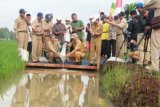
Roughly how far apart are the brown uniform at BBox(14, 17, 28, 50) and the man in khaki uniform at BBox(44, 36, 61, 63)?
67cm

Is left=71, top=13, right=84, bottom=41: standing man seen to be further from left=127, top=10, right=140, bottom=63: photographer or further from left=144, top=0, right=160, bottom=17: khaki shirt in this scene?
left=144, top=0, right=160, bottom=17: khaki shirt

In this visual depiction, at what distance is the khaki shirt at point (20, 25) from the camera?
11.4m

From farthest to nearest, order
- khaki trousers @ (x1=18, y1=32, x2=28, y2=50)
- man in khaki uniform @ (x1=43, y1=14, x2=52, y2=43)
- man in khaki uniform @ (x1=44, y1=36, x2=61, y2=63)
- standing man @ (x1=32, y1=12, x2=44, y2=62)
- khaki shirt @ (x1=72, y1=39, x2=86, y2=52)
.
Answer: man in khaki uniform @ (x1=43, y1=14, x2=52, y2=43) < standing man @ (x1=32, y1=12, x2=44, y2=62) < khaki trousers @ (x1=18, y1=32, x2=28, y2=50) < man in khaki uniform @ (x1=44, y1=36, x2=61, y2=63) < khaki shirt @ (x1=72, y1=39, x2=86, y2=52)

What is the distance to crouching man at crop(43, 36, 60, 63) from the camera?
37.1 ft

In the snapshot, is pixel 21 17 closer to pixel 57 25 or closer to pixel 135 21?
pixel 57 25

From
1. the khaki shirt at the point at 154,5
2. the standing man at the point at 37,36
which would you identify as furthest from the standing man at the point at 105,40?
the khaki shirt at the point at 154,5

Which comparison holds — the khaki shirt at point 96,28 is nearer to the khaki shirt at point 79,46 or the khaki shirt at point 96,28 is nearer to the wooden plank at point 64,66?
the khaki shirt at point 79,46

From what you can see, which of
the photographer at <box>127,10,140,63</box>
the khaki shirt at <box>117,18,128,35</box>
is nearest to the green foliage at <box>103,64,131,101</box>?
the photographer at <box>127,10,140,63</box>

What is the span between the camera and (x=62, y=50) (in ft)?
37.0

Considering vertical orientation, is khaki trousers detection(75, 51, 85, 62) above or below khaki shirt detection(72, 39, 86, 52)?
below

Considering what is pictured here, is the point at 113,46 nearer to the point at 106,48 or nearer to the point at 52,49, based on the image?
the point at 106,48

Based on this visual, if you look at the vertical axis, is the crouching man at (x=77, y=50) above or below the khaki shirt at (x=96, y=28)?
below

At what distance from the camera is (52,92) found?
6.67 m

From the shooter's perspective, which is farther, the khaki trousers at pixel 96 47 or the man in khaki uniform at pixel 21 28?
the man in khaki uniform at pixel 21 28
